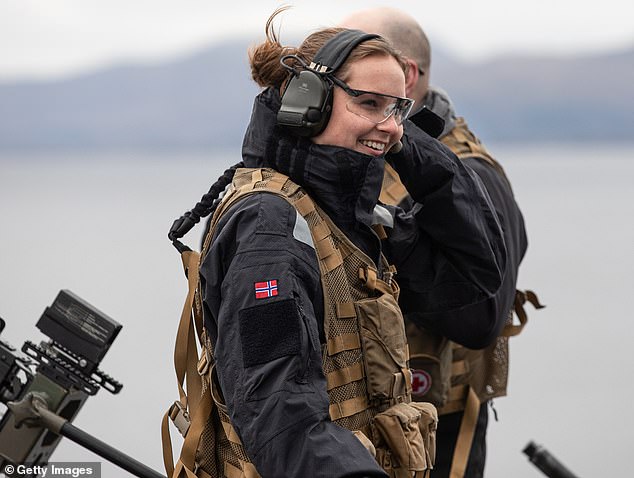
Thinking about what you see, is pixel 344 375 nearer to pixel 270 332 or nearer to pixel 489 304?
pixel 270 332

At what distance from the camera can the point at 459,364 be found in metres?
2.62

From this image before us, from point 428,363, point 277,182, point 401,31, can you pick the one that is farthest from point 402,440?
point 401,31

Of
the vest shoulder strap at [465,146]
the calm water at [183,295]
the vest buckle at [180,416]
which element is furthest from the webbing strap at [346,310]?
the calm water at [183,295]

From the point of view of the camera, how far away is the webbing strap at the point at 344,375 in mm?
1688

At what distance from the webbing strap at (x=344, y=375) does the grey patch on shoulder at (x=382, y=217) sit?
0.28 meters

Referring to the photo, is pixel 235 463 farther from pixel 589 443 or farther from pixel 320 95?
pixel 589 443

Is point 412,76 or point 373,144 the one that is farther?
point 412,76

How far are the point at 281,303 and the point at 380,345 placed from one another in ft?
0.84

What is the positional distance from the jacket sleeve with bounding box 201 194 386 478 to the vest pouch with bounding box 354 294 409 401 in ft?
0.42

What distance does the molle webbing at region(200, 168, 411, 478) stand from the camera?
168 centimetres

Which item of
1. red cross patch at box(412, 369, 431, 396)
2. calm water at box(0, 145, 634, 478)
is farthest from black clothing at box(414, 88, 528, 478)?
calm water at box(0, 145, 634, 478)

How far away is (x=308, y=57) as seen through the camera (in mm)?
1792

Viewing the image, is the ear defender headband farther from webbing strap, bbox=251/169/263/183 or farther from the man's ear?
the man's ear

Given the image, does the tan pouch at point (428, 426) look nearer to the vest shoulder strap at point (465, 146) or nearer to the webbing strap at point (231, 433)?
the webbing strap at point (231, 433)
